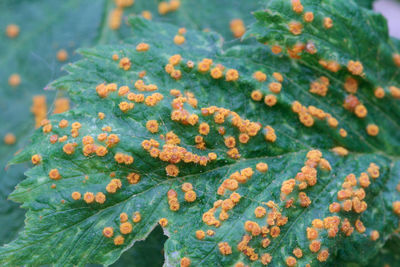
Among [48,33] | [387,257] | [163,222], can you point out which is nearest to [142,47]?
[163,222]

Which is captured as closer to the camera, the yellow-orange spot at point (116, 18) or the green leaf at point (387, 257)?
the green leaf at point (387, 257)

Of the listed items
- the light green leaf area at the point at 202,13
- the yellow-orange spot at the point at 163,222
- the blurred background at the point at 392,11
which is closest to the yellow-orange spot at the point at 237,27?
the light green leaf area at the point at 202,13

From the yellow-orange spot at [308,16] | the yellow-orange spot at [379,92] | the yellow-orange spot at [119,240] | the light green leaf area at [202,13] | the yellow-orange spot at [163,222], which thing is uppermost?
the yellow-orange spot at [308,16]

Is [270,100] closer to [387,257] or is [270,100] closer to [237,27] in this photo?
[237,27]

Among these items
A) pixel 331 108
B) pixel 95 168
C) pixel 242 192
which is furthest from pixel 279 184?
pixel 95 168

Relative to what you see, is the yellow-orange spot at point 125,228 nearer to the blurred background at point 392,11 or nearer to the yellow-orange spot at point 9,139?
the yellow-orange spot at point 9,139

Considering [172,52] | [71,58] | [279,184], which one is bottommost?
[71,58]

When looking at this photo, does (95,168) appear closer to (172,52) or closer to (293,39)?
(172,52)
